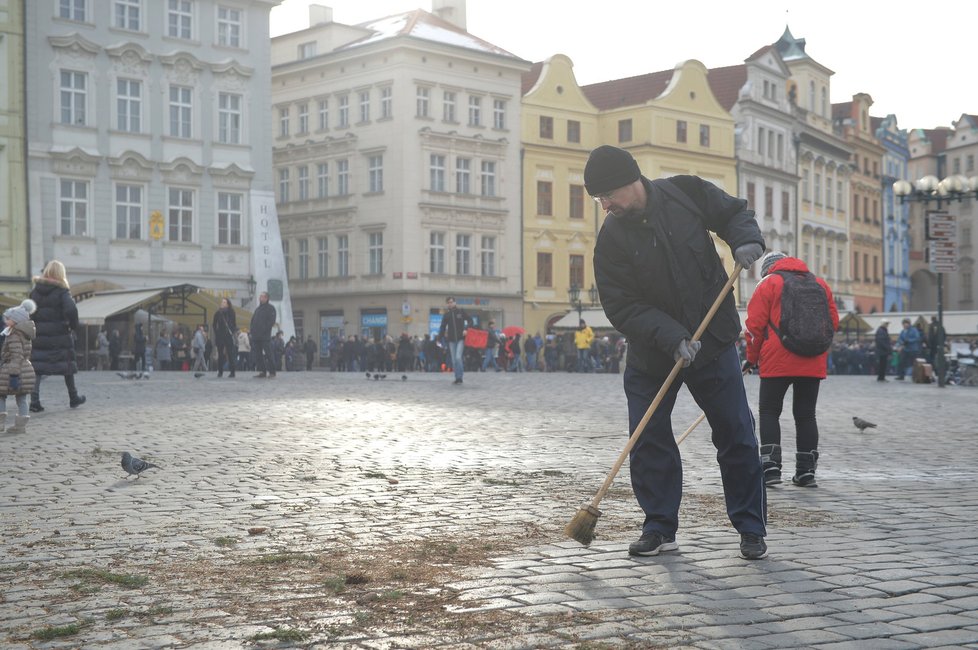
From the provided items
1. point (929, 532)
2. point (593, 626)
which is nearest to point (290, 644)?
point (593, 626)

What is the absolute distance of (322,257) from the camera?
58531mm

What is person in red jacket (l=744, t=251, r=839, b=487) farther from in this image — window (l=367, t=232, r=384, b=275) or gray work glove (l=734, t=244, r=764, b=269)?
window (l=367, t=232, r=384, b=275)

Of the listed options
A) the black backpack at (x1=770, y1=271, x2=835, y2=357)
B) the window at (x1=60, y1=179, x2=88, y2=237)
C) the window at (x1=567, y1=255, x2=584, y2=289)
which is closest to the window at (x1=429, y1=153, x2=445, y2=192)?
the window at (x1=567, y1=255, x2=584, y2=289)

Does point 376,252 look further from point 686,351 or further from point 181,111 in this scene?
point 686,351

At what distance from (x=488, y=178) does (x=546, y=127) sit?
4551 mm

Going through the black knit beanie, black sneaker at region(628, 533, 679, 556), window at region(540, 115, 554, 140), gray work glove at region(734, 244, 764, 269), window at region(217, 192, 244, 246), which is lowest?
black sneaker at region(628, 533, 679, 556)

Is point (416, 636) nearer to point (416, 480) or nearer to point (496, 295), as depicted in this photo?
point (416, 480)

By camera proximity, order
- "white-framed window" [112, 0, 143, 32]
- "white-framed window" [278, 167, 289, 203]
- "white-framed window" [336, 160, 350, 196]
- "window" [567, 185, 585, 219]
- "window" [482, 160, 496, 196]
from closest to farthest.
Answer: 1. "white-framed window" [112, 0, 143, 32]
2. "white-framed window" [336, 160, 350, 196]
3. "window" [482, 160, 496, 196]
4. "white-framed window" [278, 167, 289, 203]
5. "window" [567, 185, 585, 219]

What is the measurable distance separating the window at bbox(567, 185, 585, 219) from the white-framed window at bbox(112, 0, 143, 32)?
2304 centimetres

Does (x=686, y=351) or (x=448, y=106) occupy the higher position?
(x=448, y=106)

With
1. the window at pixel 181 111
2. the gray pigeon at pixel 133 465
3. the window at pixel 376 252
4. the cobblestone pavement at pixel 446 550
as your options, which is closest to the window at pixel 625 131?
the window at pixel 376 252

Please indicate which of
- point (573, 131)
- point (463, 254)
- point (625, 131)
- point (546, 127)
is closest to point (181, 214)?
point (463, 254)

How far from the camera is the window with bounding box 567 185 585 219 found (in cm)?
6162

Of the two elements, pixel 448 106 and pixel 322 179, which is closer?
pixel 448 106
